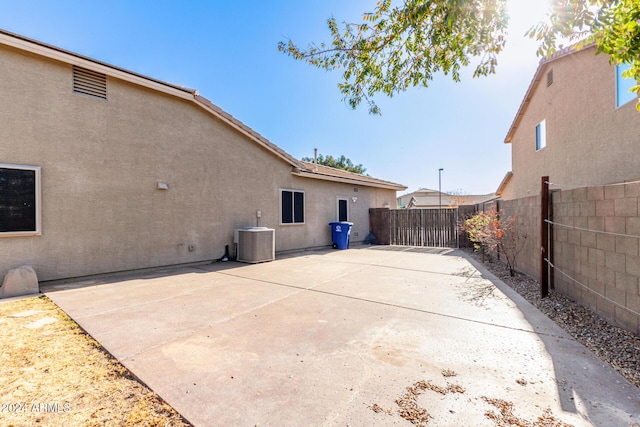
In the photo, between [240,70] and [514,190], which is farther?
Answer: [514,190]

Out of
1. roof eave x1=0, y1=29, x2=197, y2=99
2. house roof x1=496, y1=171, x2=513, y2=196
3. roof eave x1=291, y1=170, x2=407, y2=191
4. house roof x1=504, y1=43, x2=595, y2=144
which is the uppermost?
house roof x1=504, y1=43, x2=595, y2=144

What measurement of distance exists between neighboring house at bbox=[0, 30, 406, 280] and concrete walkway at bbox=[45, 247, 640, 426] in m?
1.22

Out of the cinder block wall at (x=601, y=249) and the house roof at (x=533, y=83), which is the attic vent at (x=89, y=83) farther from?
the house roof at (x=533, y=83)

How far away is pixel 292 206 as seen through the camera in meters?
11.2

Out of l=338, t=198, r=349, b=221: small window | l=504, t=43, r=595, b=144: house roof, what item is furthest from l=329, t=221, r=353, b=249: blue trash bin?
l=504, t=43, r=595, b=144: house roof

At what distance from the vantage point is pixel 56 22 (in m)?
6.49

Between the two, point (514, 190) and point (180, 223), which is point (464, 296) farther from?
point (514, 190)

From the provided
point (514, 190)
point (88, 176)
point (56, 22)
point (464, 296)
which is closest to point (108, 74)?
point (56, 22)

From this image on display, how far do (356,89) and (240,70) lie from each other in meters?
7.47

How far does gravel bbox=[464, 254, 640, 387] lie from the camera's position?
2.73 meters

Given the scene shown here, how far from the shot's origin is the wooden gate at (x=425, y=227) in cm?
1272

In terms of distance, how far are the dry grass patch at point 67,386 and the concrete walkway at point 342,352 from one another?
0.44ft

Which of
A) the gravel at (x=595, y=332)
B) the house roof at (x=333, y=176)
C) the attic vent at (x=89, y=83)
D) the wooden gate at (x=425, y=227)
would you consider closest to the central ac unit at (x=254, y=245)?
the house roof at (x=333, y=176)

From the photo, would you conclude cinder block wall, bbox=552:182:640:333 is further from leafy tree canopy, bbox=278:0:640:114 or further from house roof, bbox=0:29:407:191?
house roof, bbox=0:29:407:191
